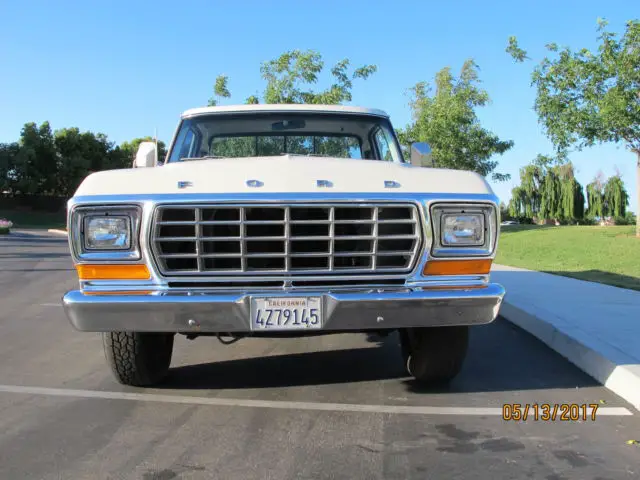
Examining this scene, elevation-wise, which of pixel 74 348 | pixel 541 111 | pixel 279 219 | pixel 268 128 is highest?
pixel 541 111

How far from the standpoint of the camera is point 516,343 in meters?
6.24

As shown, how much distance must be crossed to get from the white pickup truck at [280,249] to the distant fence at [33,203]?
49368mm

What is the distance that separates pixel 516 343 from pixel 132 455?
13.8ft

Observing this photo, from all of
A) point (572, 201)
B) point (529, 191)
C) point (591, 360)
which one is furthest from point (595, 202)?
point (591, 360)

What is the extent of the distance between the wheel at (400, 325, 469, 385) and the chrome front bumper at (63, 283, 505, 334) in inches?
26.1

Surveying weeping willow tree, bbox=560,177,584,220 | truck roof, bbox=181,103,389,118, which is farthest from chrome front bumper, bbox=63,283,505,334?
weeping willow tree, bbox=560,177,584,220

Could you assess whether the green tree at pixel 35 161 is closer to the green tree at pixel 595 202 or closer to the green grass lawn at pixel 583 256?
the green grass lawn at pixel 583 256

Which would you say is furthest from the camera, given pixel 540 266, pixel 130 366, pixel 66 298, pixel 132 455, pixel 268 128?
pixel 540 266

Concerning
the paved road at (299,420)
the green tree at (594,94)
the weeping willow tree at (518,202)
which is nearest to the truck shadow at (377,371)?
the paved road at (299,420)

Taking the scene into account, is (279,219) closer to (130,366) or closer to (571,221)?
(130,366)

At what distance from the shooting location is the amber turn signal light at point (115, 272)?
364 centimetres

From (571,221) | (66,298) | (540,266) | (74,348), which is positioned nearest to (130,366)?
(66,298)
